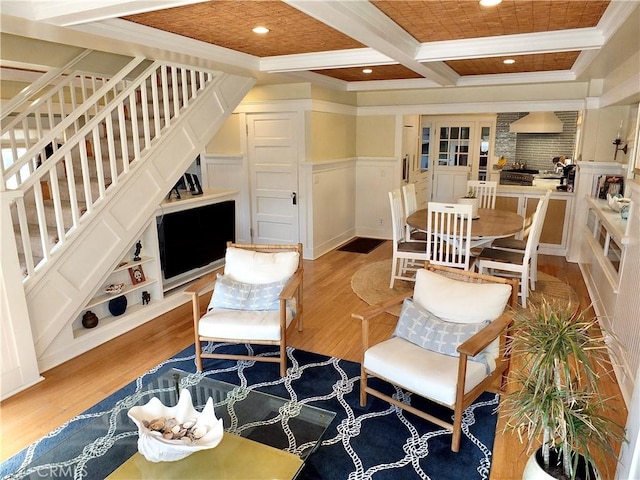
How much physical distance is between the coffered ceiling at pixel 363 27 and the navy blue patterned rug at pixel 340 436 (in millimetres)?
2285

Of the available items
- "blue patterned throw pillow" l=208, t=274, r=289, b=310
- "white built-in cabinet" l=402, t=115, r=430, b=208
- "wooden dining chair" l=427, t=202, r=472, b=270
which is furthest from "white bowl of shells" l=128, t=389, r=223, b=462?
"white built-in cabinet" l=402, t=115, r=430, b=208

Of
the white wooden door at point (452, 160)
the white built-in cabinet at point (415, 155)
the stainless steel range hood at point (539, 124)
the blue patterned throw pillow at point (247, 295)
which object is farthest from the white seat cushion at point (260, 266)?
the stainless steel range hood at point (539, 124)

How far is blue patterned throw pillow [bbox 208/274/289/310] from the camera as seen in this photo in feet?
10.6

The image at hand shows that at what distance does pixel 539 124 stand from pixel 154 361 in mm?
8246

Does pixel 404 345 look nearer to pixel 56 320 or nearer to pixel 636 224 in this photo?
pixel 636 224

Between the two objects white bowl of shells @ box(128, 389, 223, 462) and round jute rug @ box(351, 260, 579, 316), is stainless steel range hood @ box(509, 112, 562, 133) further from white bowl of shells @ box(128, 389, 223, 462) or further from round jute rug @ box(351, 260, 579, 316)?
white bowl of shells @ box(128, 389, 223, 462)

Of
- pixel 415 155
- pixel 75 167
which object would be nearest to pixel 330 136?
pixel 415 155

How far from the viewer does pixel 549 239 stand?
607 centimetres

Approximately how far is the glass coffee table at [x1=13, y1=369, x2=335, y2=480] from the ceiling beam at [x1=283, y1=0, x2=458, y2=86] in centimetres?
206

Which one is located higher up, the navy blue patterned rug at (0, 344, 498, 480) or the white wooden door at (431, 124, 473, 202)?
the white wooden door at (431, 124, 473, 202)

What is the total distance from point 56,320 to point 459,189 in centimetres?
766

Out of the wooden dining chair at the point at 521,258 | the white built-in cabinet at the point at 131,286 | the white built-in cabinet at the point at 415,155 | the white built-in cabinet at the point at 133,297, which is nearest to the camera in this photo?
the white built-in cabinet at the point at 133,297

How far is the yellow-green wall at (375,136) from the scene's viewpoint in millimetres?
6750
